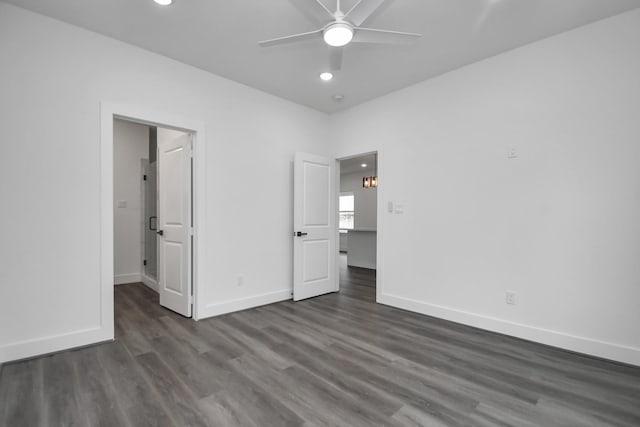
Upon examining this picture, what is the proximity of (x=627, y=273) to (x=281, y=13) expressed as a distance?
356 centimetres

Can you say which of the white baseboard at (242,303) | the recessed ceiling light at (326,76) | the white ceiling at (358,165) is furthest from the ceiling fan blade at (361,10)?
the white ceiling at (358,165)

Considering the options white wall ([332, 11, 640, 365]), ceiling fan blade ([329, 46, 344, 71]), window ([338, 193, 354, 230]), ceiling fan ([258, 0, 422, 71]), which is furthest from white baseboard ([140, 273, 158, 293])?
window ([338, 193, 354, 230])

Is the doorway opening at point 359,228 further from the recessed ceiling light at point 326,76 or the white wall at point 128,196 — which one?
the white wall at point 128,196

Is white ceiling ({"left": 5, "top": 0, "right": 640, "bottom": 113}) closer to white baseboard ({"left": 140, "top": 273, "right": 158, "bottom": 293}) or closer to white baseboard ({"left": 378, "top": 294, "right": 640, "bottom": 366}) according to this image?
white baseboard ({"left": 378, "top": 294, "right": 640, "bottom": 366})

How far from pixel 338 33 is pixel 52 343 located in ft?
11.0

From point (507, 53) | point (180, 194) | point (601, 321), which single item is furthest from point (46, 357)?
point (507, 53)

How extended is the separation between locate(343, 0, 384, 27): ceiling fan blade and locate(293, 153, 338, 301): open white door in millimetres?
2344

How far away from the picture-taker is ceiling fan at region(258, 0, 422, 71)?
1.87 m

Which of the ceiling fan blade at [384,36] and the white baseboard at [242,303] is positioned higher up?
the ceiling fan blade at [384,36]

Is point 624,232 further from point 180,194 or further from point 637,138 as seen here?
point 180,194

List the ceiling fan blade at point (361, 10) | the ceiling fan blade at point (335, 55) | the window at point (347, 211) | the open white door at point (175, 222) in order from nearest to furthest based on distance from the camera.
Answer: the ceiling fan blade at point (361, 10) < the ceiling fan blade at point (335, 55) < the open white door at point (175, 222) < the window at point (347, 211)

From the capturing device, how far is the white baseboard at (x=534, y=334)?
7.91 feet

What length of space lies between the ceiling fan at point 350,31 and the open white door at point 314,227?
2133 millimetres

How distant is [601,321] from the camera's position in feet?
8.24
